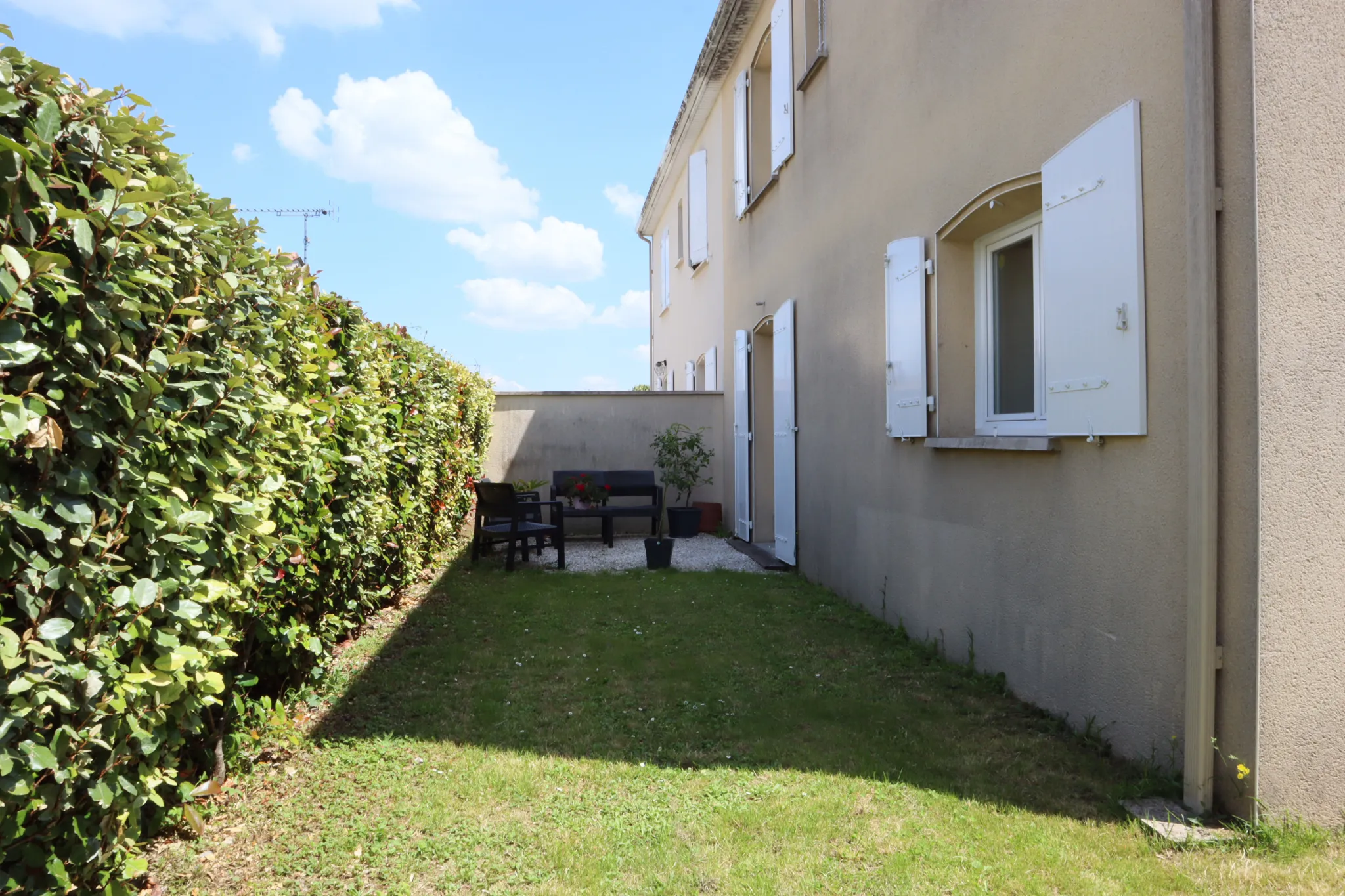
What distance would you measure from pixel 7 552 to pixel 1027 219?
176 inches

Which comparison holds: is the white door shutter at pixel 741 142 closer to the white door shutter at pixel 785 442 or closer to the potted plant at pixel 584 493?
the white door shutter at pixel 785 442

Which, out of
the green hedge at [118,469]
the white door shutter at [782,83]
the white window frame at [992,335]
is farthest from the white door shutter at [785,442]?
the green hedge at [118,469]

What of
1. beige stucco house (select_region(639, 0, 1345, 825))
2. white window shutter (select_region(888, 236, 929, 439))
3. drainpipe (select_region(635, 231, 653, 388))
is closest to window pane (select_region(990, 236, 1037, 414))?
beige stucco house (select_region(639, 0, 1345, 825))

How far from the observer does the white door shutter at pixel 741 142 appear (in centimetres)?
1009

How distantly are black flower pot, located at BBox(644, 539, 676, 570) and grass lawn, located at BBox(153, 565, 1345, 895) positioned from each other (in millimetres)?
3166

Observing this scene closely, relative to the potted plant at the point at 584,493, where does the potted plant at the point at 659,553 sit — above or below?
below

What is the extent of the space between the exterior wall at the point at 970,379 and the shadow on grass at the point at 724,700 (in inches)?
10.1

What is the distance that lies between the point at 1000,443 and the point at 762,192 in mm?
5752

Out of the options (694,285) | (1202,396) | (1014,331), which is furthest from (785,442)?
(694,285)

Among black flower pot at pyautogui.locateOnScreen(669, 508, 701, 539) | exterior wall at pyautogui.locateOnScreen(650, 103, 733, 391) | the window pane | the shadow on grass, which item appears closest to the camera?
the shadow on grass

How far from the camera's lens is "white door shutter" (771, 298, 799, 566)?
8492mm

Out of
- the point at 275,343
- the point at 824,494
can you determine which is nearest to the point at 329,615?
the point at 275,343

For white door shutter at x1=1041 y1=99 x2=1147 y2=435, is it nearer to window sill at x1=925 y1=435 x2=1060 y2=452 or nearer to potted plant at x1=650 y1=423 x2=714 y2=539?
window sill at x1=925 y1=435 x2=1060 y2=452

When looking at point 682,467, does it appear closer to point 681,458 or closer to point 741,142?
point 681,458
